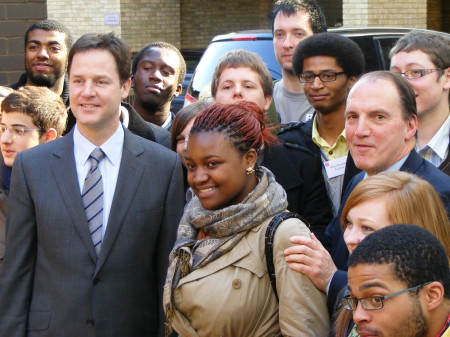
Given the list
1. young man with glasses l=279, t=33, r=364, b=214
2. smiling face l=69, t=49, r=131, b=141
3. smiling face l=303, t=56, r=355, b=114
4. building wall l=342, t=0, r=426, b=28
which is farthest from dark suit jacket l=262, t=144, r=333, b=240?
building wall l=342, t=0, r=426, b=28

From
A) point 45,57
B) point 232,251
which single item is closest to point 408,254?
point 232,251

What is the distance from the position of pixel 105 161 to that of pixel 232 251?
3.11 ft

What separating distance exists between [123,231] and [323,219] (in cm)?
106

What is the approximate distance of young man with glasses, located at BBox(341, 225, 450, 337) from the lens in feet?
7.59

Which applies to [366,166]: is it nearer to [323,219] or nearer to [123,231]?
[323,219]

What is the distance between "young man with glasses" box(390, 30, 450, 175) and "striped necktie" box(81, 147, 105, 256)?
1.77 meters

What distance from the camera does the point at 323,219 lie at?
390cm

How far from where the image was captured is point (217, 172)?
3111mm

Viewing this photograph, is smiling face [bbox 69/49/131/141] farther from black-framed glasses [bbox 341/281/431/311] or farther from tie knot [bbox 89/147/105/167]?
black-framed glasses [bbox 341/281/431/311]

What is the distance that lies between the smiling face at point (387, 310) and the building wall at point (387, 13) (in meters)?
14.2

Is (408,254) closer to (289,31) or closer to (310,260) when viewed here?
(310,260)

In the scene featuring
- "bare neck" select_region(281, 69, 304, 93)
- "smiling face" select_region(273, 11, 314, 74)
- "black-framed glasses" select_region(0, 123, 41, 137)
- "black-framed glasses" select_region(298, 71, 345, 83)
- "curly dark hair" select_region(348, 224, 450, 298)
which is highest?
"smiling face" select_region(273, 11, 314, 74)

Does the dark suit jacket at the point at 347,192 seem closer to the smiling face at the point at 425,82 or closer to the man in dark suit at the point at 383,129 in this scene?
the man in dark suit at the point at 383,129

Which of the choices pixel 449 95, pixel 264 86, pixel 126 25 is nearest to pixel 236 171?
pixel 264 86
